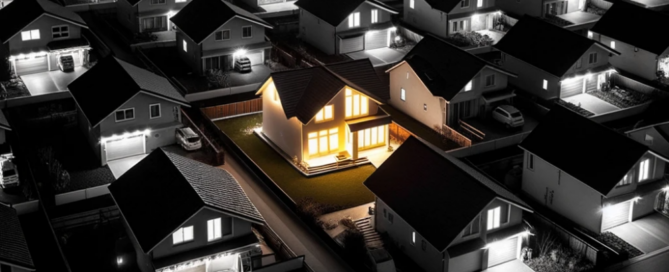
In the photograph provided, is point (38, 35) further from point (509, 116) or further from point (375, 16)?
point (509, 116)

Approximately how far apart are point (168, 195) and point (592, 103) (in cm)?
3366

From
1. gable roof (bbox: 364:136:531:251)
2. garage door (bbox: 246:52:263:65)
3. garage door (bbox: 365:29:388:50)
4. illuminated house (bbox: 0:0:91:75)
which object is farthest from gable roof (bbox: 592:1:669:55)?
illuminated house (bbox: 0:0:91:75)

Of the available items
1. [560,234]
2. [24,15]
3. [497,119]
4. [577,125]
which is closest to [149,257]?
[560,234]

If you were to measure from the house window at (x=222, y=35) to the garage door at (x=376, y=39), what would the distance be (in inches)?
459

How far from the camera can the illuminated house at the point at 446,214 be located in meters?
40.3

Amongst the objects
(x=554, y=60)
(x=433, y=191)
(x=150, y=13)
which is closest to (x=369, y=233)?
(x=433, y=191)

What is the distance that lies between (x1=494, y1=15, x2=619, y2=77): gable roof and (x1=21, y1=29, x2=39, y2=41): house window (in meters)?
33.7

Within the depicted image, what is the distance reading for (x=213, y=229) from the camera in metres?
39.5

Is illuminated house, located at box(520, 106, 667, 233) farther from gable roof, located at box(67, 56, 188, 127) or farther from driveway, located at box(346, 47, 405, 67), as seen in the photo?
driveway, located at box(346, 47, 405, 67)

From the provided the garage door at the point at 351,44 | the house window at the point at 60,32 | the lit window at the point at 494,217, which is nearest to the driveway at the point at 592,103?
the garage door at the point at 351,44

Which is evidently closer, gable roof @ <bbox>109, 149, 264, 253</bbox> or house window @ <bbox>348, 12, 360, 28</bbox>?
gable roof @ <bbox>109, 149, 264, 253</bbox>

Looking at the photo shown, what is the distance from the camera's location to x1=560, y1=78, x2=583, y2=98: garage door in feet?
202

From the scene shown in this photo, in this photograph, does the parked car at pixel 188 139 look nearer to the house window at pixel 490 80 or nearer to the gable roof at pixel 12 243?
the gable roof at pixel 12 243

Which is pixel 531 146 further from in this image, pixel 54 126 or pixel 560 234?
pixel 54 126
